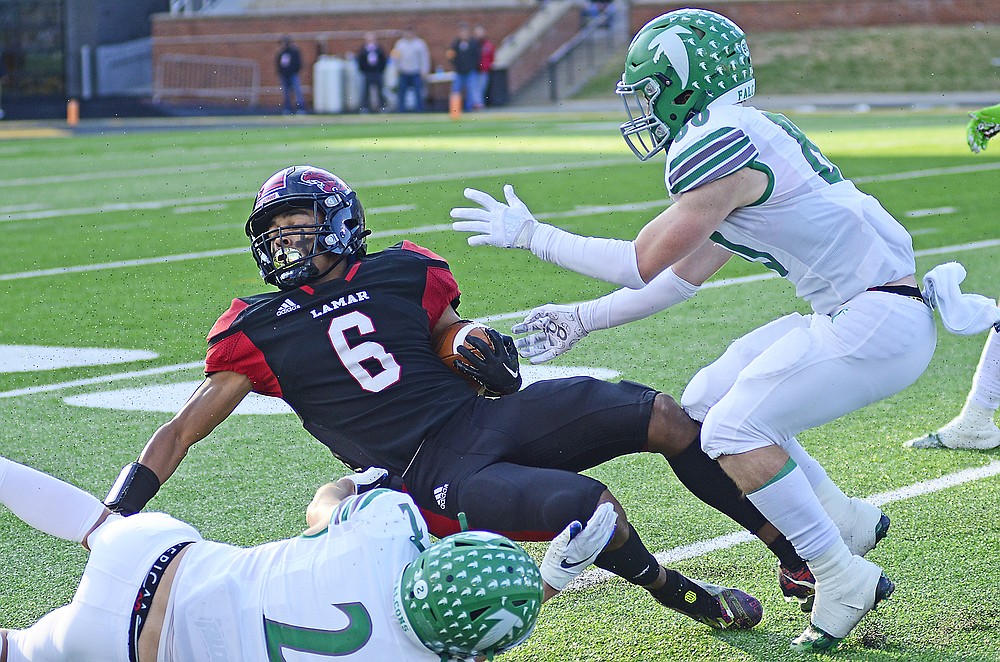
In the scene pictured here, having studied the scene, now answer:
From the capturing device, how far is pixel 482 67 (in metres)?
28.6

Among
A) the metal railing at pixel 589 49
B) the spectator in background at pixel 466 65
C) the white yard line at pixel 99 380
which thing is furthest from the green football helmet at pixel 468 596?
the metal railing at pixel 589 49

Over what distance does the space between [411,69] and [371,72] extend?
0.90 metres

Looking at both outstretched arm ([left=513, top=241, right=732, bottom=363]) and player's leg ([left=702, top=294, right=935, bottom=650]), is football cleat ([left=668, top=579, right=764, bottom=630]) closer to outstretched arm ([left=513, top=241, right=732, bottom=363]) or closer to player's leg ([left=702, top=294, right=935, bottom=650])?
player's leg ([left=702, top=294, right=935, bottom=650])

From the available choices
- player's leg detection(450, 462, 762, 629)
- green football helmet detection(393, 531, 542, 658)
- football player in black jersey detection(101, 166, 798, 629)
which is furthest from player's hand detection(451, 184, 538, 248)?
green football helmet detection(393, 531, 542, 658)

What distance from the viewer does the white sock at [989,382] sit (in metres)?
4.95

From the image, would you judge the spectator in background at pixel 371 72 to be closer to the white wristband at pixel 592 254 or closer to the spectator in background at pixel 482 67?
the spectator in background at pixel 482 67

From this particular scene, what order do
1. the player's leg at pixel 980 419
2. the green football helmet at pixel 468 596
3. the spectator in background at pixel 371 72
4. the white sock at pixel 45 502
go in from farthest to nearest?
the spectator in background at pixel 371 72
the player's leg at pixel 980 419
the white sock at pixel 45 502
the green football helmet at pixel 468 596

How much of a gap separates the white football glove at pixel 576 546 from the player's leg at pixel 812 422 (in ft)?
2.09

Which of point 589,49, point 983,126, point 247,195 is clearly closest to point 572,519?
point 983,126

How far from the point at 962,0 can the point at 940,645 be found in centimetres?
3056

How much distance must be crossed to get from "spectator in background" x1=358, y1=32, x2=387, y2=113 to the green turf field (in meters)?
11.6

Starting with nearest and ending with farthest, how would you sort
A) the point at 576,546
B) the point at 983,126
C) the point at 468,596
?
the point at 468,596 → the point at 576,546 → the point at 983,126

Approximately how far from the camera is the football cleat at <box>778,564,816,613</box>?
11.7ft

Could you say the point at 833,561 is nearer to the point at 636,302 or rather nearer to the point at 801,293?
the point at 801,293
